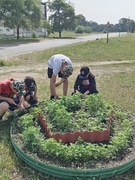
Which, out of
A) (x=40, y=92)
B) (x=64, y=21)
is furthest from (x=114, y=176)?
(x=64, y=21)

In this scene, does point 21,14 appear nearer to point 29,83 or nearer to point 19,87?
point 29,83

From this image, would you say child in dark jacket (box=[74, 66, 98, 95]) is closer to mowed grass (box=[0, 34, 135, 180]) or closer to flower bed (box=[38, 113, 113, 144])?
mowed grass (box=[0, 34, 135, 180])

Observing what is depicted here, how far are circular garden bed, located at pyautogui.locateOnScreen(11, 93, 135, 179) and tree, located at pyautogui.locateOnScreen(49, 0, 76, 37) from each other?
49.1 m

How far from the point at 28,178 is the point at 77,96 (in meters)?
2.01

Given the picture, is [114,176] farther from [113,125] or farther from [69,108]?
[69,108]

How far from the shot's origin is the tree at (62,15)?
170 feet

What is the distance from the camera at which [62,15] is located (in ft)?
171

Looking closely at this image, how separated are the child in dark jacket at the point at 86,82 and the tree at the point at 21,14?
→ 2706 cm

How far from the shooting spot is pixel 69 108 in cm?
454

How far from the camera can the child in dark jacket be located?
5206 millimetres

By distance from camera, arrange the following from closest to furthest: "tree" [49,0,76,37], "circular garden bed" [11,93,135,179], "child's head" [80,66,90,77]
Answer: "circular garden bed" [11,93,135,179]
"child's head" [80,66,90,77]
"tree" [49,0,76,37]

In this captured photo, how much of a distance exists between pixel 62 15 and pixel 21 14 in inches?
855

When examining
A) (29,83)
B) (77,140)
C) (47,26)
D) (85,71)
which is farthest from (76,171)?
(47,26)

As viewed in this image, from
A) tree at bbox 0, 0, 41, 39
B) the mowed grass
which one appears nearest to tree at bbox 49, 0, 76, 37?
tree at bbox 0, 0, 41, 39
